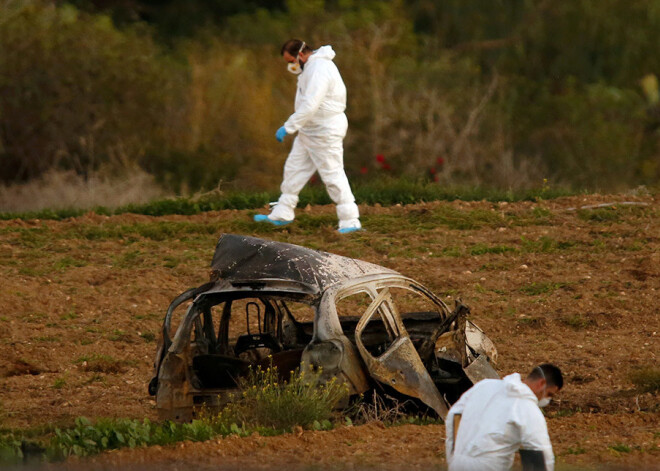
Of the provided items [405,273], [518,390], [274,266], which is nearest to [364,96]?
[405,273]

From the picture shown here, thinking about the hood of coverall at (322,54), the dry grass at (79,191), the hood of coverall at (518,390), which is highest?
the hood of coverall at (322,54)

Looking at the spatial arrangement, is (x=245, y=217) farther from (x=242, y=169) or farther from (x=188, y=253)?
(x=242, y=169)

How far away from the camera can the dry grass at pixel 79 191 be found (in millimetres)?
20328

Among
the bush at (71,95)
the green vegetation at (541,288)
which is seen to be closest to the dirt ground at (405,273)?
the green vegetation at (541,288)

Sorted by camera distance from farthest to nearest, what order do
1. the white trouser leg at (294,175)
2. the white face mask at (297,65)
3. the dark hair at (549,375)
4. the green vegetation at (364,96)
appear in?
the green vegetation at (364,96)
the white trouser leg at (294,175)
the white face mask at (297,65)
the dark hair at (549,375)

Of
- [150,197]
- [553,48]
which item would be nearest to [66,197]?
[150,197]

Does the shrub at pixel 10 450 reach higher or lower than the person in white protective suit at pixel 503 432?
lower

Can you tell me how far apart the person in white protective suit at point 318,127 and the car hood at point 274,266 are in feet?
20.6

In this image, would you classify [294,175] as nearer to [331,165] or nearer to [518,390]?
[331,165]

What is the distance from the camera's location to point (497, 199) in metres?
18.5

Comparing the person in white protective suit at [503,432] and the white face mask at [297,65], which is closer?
the person in white protective suit at [503,432]

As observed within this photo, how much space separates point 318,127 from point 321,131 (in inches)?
2.7

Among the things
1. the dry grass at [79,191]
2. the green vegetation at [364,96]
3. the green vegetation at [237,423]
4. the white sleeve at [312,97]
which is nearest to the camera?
the green vegetation at [237,423]

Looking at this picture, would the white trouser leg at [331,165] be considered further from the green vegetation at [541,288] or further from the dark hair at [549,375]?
the dark hair at [549,375]
